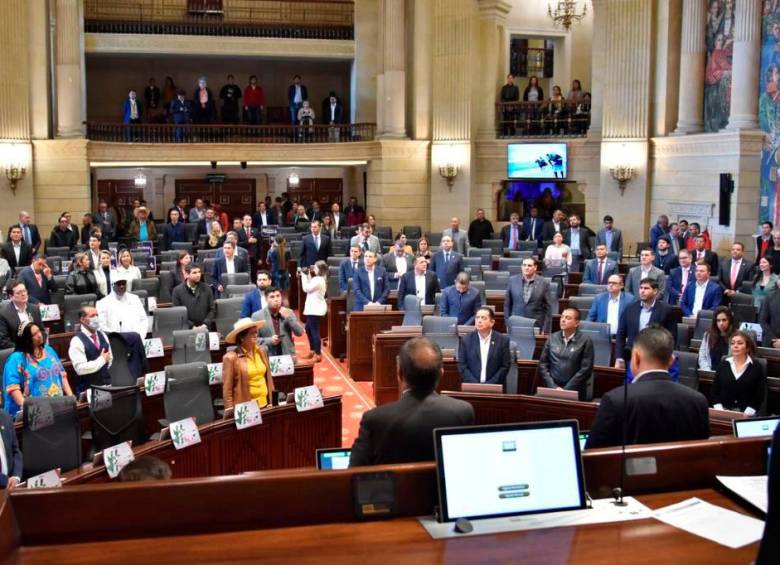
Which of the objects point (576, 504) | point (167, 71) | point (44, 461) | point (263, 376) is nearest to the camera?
point (576, 504)

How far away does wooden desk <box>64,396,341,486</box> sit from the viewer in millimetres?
6780

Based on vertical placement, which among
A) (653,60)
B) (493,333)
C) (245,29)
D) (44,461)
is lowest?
(44,461)

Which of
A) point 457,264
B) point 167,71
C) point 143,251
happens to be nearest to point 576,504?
point 457,264

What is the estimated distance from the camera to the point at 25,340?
700 cm

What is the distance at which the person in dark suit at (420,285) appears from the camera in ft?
40.0

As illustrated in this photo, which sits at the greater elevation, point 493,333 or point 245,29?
point 245,29

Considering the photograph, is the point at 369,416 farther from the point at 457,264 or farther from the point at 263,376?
the point at 457,264

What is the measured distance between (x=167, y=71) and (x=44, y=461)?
21.5 m

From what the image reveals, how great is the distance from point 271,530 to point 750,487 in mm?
1754

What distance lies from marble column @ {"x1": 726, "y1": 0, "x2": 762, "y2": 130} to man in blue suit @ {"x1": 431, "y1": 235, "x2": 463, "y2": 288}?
240 inches

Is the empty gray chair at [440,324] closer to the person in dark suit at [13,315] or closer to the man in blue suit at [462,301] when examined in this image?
the man in blue suit at [462,301]

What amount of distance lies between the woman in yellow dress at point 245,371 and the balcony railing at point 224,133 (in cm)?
1529

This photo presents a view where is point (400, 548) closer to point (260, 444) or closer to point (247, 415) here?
point (247, 415)

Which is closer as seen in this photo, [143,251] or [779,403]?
[779,403]
